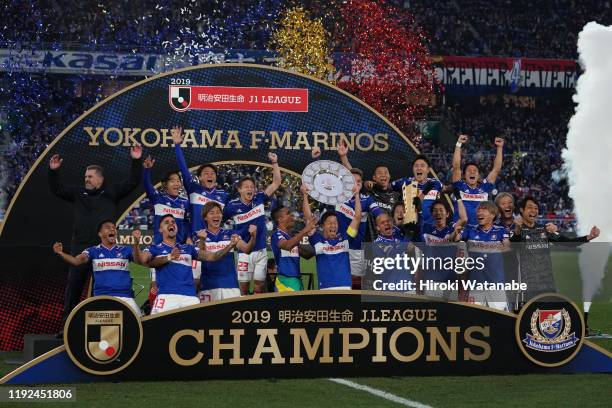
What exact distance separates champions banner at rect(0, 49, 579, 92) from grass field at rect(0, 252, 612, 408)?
24.4 m

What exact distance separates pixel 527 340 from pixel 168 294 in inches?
129

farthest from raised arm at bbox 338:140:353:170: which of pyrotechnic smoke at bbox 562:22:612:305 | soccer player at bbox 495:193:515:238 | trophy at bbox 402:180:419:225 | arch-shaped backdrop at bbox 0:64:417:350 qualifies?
pyrotechnic smoke at bbox 562:22:612:305

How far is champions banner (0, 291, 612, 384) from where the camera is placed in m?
9.05

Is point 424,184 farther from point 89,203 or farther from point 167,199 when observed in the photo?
point 89,203

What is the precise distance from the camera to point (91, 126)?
1226 centimetres

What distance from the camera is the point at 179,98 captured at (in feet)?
40.7

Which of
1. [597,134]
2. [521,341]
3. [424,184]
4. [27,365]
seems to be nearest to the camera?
[27,365]

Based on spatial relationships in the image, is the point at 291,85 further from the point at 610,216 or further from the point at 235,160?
the point at 610,216

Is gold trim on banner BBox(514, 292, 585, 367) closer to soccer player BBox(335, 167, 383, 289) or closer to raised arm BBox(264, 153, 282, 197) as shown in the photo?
soccer player BBox(335, 167, 383, 289)

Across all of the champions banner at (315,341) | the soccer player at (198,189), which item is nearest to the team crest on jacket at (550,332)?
the champions banner at (315,341)

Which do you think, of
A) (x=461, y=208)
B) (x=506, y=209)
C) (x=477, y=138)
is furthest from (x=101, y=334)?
(x=477, y=138)

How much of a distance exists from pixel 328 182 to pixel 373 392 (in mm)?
2616

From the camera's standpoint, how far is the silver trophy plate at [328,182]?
10.7 meters

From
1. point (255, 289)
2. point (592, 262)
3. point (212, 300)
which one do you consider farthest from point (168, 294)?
point (592, 262)
